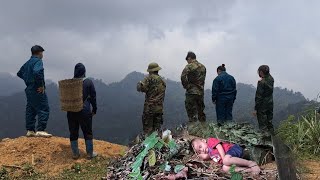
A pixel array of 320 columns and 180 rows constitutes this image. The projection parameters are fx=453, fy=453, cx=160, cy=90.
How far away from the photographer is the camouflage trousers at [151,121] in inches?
433

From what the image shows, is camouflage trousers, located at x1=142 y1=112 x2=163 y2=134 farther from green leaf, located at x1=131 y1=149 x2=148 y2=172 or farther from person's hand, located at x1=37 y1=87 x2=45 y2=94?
green leaf, located at x1=131 y1=149 x2=148 y2=172

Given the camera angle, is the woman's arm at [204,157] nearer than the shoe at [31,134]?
Yes

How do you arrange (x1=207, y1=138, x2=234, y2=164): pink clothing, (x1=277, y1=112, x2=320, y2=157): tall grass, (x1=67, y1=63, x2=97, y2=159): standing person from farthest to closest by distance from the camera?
(x1=277, y1=112, x2=320, y2=157): tall grass < (x1=67, y1=63, x2=97, y2=159): standing person < (x1=207, y1=138, x2=234, y2=164): pink clothing

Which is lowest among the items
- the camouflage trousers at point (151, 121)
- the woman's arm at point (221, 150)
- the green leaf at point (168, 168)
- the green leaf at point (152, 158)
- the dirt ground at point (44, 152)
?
the dirt ground at point (44, 152)

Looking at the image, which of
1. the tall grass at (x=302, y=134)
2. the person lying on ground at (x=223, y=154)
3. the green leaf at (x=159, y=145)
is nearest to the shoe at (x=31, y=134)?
the green leaf at (x=159, y=145)

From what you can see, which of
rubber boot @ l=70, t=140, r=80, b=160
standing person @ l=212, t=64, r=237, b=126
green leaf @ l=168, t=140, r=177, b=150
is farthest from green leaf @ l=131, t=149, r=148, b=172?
standing person @ l=212, t=64, r=237, b=126

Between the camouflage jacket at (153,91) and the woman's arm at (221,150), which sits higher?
the camouflage jacket at (153,91)

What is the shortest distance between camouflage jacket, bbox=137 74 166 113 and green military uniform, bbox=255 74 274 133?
2344 millimetres

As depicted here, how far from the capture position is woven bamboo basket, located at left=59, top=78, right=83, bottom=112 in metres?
9.53

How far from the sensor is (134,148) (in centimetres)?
845

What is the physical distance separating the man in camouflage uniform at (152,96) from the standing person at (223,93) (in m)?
1.41

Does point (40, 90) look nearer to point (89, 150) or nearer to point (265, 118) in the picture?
point (89, 150)

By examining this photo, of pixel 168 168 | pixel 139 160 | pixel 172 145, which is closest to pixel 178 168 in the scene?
pixel 168 168

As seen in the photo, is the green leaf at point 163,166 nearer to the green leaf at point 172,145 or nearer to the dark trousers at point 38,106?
the green leaf at point 172,145
